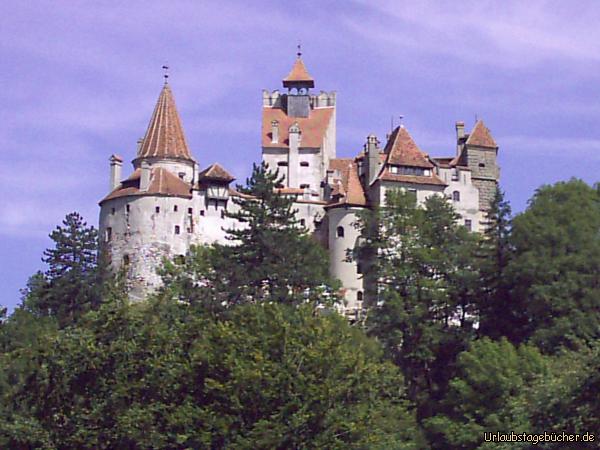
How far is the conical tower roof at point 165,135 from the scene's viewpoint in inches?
3361

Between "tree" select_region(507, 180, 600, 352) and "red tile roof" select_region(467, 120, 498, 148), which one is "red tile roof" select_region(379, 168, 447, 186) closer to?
"red tile roof" select_region(467, 120, 498, 148)

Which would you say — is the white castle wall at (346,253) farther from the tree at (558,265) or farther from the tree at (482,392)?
the tree at (482,392)

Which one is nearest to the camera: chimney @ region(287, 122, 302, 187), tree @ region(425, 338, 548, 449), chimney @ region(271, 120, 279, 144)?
tree @ region(425, 338, 548, 449)

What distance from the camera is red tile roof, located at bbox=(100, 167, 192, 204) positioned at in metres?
82.4

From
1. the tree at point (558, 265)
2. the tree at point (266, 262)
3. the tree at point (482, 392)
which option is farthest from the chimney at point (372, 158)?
the tree at point (482, 392)

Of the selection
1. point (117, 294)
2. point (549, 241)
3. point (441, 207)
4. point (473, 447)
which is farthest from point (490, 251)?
point (117, 294)

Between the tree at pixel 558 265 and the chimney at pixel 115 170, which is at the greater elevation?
the chimney at pixel 115 170

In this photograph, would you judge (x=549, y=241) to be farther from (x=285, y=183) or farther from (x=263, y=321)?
(x=285, y=183)

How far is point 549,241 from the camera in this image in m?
58.5

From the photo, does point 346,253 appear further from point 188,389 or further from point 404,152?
point 188,389

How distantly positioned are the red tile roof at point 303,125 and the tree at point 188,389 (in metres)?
48.4

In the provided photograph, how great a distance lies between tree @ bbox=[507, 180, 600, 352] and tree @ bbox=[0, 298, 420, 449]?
16284 millimetres

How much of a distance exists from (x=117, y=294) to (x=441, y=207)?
109ft

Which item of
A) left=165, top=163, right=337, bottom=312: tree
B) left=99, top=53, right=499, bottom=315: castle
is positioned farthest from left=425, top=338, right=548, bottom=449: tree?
left=99, top=53, right=499, bottom=315: castle
